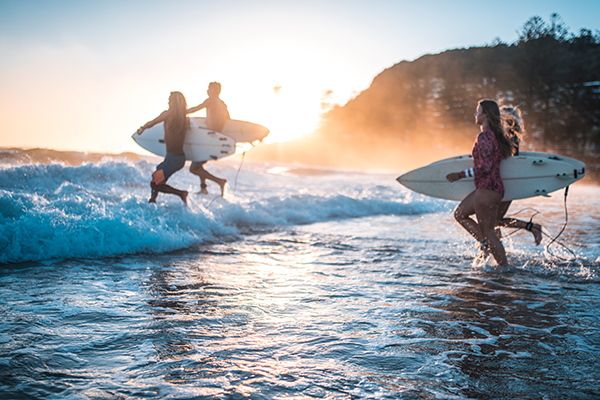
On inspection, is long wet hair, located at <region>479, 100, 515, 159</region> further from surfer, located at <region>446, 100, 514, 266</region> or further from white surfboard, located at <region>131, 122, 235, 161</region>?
white surfboard, located at <region>131, 122, 235, 161</region>

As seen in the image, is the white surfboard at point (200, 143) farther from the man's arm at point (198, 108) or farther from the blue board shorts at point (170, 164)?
the blue board shorts at point (170, 164)

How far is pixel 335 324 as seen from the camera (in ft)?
9.17

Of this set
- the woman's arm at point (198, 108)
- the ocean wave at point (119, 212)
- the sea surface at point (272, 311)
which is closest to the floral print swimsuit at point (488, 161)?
the sea surface at point (272, 311)

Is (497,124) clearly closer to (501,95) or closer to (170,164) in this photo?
(170,164)

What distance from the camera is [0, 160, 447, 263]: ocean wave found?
4.63m

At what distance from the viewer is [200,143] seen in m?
7.77

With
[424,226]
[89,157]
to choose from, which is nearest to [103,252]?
[424,226]

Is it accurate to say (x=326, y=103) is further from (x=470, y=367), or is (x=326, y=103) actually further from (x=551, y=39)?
(x=470, y=367)

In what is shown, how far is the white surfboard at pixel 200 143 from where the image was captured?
771 cm

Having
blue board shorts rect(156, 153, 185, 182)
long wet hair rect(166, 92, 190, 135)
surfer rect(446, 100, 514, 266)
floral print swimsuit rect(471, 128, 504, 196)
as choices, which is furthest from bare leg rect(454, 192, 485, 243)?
long wet hair rect(166, 92, 190, 135)

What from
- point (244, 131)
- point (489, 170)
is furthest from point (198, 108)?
point (489, 170)

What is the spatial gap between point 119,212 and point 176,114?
193cm

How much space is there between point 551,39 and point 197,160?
51410mm

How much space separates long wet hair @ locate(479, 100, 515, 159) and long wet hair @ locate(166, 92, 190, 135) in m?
4.60
